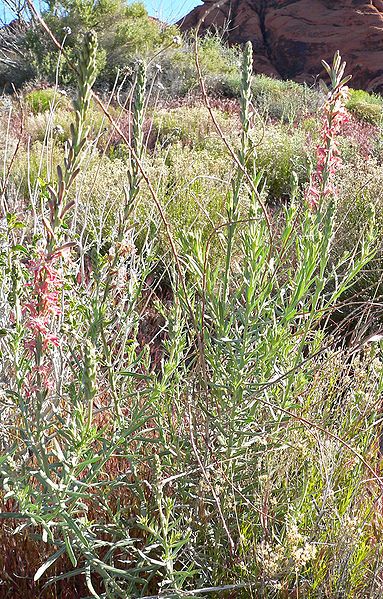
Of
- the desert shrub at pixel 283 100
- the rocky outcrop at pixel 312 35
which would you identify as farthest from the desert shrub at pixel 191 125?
the rocky outcrop at pixel 312 35

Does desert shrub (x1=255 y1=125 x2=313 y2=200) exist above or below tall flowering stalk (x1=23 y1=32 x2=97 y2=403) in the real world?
below

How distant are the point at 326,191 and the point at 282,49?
77.8 feet

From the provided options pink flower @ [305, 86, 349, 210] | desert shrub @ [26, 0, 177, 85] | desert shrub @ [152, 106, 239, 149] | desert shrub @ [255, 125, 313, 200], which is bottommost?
desert shrub @ [255, 125, 313, 200]

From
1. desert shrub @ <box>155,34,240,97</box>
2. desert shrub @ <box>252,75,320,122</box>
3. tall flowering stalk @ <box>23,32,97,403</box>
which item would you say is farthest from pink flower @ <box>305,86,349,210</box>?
desert shrub @ <box>155,34,240,97</box>

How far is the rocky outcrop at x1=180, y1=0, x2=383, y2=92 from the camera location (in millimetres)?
21391

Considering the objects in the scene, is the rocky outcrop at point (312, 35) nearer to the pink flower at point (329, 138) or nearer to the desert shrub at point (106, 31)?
the desert shrub at point (106, 31)

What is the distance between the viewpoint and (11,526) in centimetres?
182

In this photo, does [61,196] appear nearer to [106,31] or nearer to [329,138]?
[329,138]

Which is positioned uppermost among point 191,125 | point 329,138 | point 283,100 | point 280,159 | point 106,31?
point 106,31

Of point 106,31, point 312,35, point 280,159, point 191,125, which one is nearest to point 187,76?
point 106,31

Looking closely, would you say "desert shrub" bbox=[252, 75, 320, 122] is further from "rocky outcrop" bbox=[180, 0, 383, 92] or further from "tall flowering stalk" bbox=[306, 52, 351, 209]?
"tall flowering stalk" bbox=[306, 52, 351, 209]

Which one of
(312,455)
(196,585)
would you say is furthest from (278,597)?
(312,455)

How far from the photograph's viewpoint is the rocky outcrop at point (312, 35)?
2139cm

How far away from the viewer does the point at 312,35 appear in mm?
22641
